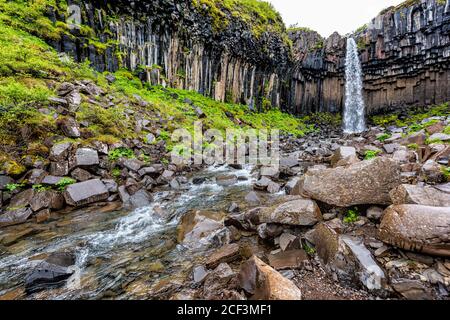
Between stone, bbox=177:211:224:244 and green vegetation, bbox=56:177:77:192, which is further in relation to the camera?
green vegetation, bbox=56:177:77:192

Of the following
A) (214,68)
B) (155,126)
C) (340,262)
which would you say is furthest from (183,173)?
(214,68)

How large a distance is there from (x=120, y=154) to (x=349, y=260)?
7542 millimetres

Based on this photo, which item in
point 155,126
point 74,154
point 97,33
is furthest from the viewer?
point 97,33

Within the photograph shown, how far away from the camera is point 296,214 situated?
12.1 feet

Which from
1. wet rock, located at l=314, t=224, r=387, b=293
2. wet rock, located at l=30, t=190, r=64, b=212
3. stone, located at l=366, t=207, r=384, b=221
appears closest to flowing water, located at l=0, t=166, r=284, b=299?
wet rock, located at l=30, t=190, r=64, b=212

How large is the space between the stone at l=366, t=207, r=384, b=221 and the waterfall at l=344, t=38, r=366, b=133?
1168 inches

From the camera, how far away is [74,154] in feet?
21.9

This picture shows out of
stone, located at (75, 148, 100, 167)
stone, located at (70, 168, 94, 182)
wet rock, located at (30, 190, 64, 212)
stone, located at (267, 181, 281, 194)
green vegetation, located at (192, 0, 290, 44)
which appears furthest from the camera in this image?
green vegetation, located at (192, 0, 290, 44)

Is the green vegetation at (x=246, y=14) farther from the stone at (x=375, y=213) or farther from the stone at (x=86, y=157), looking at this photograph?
the stone at (x=375, y=213)

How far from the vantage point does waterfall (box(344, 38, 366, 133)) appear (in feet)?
98.6

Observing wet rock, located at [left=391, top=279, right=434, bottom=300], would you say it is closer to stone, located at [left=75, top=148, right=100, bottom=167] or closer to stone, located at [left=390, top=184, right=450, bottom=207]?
stone, located at [left=390, top=184, right=450, bottom=207]

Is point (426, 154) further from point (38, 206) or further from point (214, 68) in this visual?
point (214, 68)

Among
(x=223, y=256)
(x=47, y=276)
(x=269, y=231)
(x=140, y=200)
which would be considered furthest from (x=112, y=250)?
(x=269, y=231)
